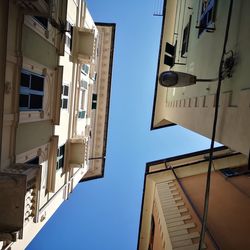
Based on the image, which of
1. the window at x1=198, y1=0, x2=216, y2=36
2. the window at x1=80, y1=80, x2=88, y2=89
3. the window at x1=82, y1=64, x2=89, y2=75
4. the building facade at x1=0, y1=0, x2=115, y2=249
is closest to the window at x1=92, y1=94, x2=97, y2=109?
the building facade at x1=0, y1=0, x2=115, y2=249

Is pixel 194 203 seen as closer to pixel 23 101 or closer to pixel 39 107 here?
pixel 39 107

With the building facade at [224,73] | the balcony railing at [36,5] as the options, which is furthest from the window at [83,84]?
the balcony railing at [36,5]

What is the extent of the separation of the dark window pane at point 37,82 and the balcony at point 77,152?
179 inches

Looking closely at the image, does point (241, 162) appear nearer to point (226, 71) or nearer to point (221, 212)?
point (221, 212)

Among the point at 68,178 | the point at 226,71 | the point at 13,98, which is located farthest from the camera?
the point at 68,178

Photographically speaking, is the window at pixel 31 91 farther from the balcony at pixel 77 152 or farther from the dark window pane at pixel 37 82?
the balcony at pixel 77 152

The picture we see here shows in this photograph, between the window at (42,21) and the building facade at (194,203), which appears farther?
the window at (42,21)

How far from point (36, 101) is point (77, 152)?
491 cm

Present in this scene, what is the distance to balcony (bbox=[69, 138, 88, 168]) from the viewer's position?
12555 millimetres

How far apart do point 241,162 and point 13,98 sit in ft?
32.0

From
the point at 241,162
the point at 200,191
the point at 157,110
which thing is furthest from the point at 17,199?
the point at 157,110

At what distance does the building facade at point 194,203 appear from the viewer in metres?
7.72

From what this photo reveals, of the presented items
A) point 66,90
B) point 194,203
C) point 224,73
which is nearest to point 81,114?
point 66,90

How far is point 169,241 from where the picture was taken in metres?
8.11
